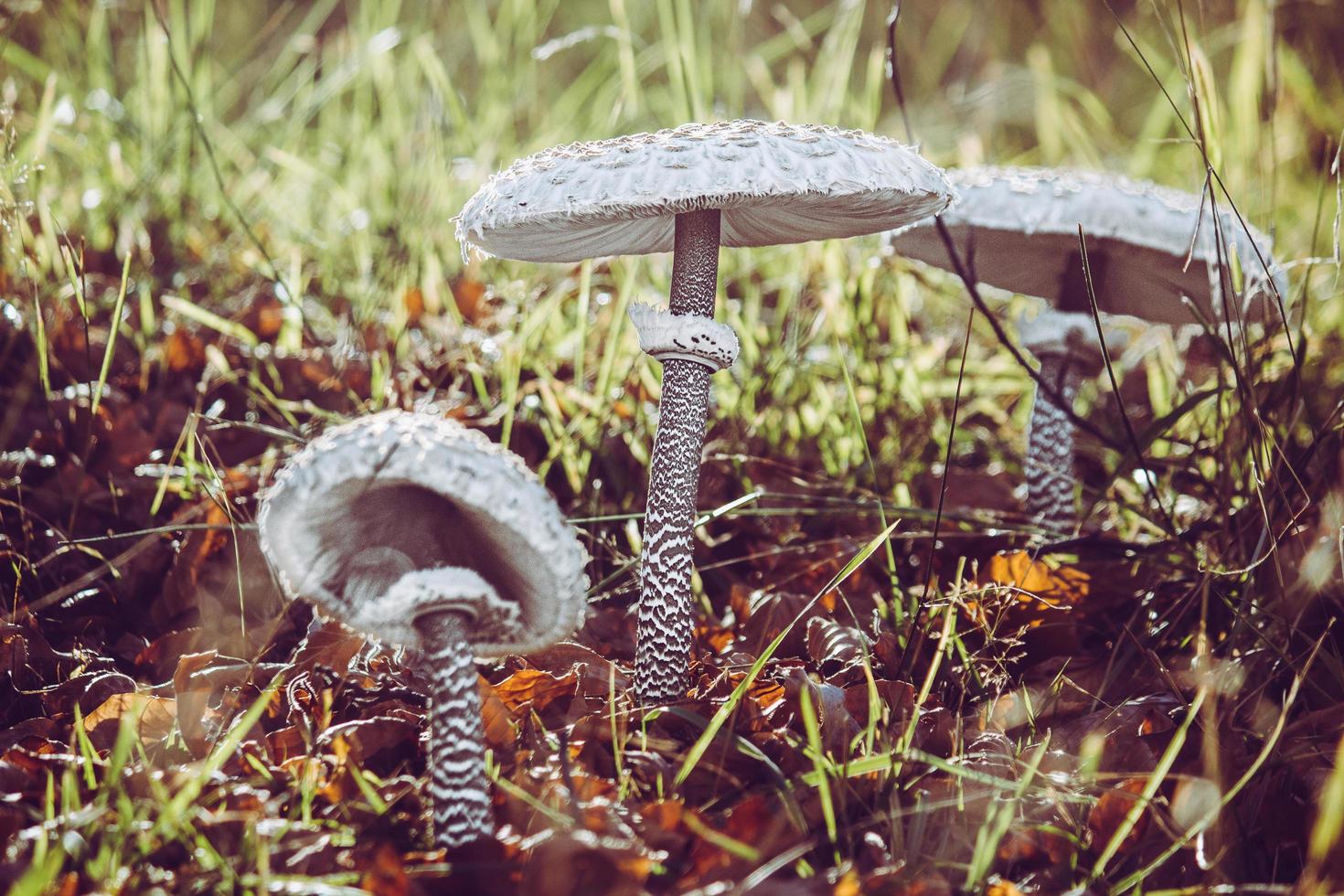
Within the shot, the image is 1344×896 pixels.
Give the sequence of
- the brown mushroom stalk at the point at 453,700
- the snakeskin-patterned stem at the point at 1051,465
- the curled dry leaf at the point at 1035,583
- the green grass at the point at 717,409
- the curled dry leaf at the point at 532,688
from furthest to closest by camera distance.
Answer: the snakeskin-patterned stem at the point at 1051,465 < the curled dry leaf at the point at 1035,583 < the curled dry leaf at the point at 532,688 < the green grass at the point at 717,409 < the brown mushroom stalk at the point at 453,700

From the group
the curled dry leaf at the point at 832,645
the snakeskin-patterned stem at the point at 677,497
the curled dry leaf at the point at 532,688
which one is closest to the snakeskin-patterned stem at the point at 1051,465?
the curled dry leaf at the point at 832,645

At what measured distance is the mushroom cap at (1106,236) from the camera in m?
2.64

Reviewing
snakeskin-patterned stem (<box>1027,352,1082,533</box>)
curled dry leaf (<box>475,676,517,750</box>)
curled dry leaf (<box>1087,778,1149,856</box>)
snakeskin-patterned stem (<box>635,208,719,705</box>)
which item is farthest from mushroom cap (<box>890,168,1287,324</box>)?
curled dry leaf (<box>475,676,517,750</box>)

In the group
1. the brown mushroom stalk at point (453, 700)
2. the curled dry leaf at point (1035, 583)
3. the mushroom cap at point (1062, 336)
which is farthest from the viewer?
the mushroom cap at point (1062, 336)

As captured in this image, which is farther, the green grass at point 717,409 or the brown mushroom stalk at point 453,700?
the green grass at point 717,409

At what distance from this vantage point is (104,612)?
101 inches

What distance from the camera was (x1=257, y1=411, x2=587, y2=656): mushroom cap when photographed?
1529mm

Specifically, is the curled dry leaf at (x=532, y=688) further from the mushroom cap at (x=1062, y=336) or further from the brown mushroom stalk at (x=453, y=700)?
the mushroom cap at (x=1062, y=336)

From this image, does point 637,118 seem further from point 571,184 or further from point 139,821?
point 139,821

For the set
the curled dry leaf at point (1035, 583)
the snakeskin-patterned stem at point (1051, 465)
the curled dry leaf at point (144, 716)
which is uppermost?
the snakeskin-patterned stem at point (1051, 465)

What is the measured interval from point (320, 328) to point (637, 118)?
180 centimetres

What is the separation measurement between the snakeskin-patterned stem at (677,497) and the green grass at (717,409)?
15 centimetres

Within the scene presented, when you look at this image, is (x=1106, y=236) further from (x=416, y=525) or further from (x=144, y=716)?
(x=144, y=716)

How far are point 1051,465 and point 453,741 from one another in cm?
224
